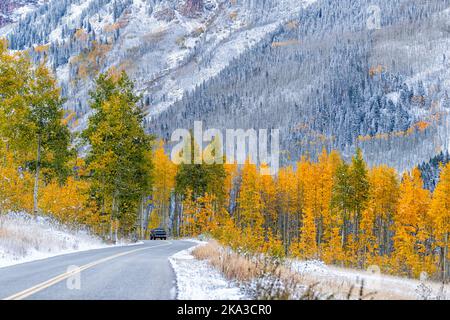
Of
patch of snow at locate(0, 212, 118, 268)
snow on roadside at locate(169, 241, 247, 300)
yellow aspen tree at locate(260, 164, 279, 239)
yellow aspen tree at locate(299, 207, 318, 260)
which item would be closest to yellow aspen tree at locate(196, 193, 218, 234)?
yellow aspen tree at locate(260, 164, 279, 239)

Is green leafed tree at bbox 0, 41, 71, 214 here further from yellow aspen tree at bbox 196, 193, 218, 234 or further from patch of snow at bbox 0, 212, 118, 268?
yellow aspen tree at bbox 196, 193, 218, 234

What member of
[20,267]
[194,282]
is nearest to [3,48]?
[20,267]

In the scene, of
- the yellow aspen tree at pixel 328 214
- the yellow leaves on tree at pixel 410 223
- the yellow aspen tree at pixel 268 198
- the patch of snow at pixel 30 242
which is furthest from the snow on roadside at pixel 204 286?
the yellow aspen tree at pixel 268 198

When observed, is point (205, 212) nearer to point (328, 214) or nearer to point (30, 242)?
point (328, 214)

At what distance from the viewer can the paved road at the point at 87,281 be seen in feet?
29.8

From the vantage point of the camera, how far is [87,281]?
11.0m

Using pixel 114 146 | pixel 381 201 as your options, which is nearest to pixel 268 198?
pixel 381 201

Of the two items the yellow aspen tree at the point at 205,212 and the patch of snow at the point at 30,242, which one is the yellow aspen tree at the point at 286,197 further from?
the patch of snow at the point at 30,242

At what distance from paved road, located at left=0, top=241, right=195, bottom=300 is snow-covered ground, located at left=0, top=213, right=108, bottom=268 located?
2.43 metres

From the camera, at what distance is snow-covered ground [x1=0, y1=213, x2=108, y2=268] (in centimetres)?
1731

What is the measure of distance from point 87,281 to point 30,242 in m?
10.4

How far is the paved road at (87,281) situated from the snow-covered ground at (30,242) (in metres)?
2.43
